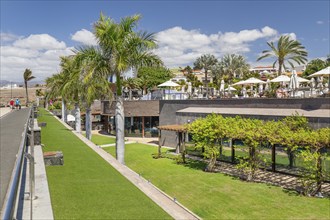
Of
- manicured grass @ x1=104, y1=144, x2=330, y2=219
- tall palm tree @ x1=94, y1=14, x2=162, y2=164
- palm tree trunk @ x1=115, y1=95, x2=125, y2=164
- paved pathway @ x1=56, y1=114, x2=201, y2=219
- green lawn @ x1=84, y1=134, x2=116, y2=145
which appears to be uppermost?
tall palm tree @ x1=94, y1=14, x2=162, y2=164

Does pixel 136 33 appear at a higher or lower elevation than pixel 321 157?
higher

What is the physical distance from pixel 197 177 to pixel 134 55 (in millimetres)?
7744

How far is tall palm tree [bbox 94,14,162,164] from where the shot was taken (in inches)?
645

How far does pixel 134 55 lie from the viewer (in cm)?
1709

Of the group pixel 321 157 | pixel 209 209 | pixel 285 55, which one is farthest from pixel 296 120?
pixel 285 55

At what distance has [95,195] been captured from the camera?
8945 millimetres

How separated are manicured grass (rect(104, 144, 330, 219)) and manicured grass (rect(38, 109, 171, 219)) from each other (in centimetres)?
379

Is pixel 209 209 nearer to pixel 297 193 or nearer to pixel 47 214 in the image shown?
pixel 297 193

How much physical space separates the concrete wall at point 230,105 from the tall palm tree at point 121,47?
9.67 meters

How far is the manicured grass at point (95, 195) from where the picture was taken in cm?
753

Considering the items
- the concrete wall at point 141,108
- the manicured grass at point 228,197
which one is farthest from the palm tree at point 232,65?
the manicured grass at point 228,197

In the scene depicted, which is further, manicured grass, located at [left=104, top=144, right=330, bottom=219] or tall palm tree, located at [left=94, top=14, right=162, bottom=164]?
tall palm tree, located at [left=94, top=14, right=162, bottom=164]

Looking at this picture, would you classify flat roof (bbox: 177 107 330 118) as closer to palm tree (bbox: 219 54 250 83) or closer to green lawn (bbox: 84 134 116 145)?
green lawn (bbox: 84 134 116 145)

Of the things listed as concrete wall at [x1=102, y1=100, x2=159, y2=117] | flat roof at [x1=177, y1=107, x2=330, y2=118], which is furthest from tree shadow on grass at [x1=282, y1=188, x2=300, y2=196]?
concrete wall at [x1=102, y1=100, x2=159, y2=117]
